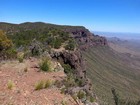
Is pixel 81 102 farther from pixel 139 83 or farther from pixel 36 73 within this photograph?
pixel 139 83

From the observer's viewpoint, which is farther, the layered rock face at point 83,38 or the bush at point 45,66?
the layered rock face at point 83,38

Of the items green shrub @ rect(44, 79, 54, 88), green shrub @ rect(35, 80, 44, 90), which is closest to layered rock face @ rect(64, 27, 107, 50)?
green shrub @ rect(44, 79, 54, 88)

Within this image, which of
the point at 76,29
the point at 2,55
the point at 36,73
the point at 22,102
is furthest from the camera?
the point at 76,29

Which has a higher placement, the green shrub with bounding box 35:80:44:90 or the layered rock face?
the green shrub with bounding box 35:80:44:90

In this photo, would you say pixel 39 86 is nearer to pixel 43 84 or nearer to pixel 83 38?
pixel 43 84

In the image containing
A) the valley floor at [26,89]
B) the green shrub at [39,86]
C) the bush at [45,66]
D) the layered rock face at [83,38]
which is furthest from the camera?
the layered rock face at [83,38]

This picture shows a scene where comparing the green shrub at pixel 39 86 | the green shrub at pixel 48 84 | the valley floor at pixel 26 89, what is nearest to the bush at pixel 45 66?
the valley floor at pixel 26 89

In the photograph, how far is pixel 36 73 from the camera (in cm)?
1348

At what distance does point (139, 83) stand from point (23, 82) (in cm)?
14183

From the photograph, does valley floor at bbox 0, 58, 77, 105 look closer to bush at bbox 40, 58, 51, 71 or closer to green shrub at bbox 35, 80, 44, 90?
green shrub at bbox 35, 80, 44, 90

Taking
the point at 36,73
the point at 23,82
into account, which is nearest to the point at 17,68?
the point at 36,73

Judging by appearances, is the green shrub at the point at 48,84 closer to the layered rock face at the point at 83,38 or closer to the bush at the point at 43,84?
the bush at the point at 43,84

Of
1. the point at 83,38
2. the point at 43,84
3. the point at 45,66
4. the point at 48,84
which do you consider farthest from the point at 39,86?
the point at 83,38

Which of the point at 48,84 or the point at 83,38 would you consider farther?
the point at 83,38
